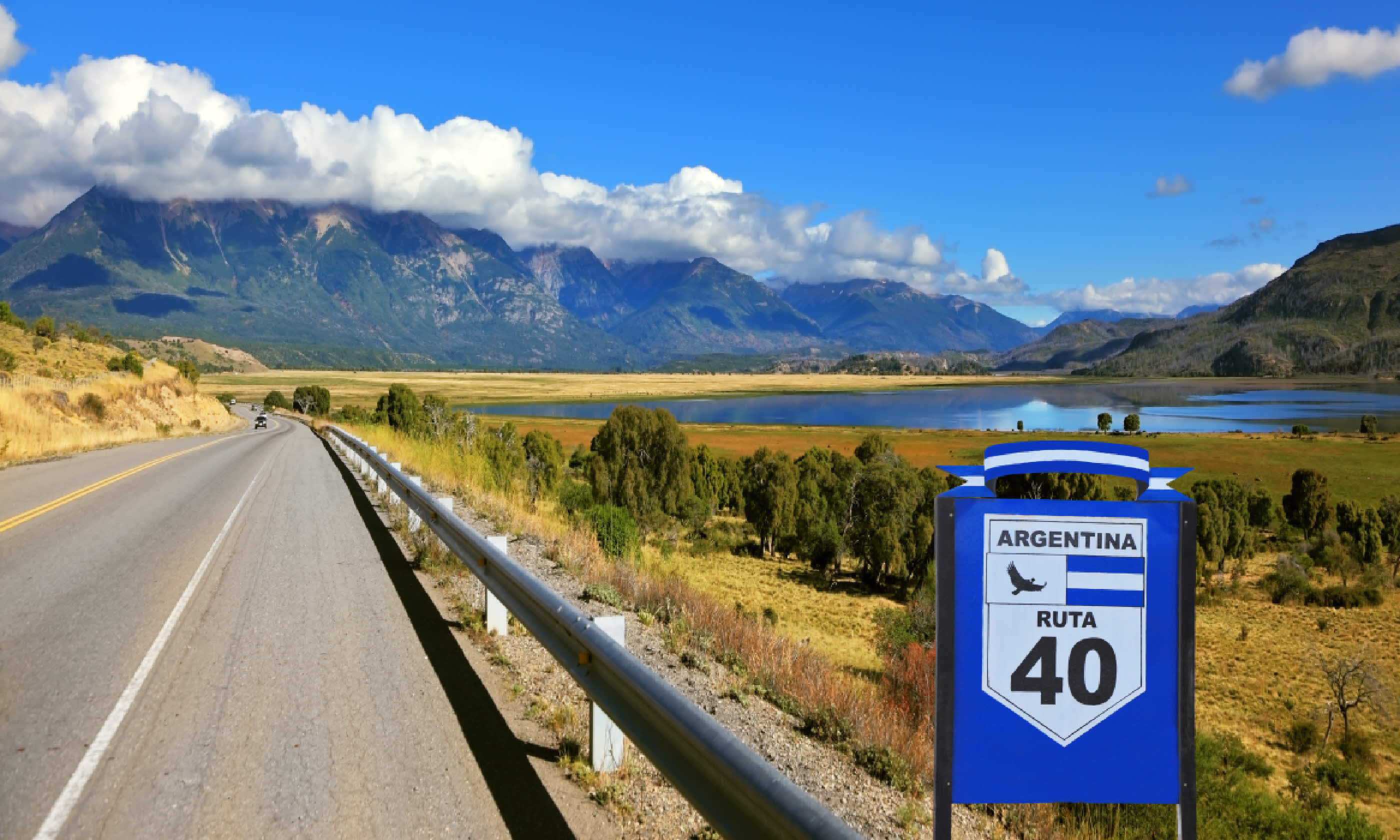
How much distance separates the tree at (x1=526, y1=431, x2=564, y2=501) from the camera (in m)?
48.3

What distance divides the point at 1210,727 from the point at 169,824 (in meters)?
27.0

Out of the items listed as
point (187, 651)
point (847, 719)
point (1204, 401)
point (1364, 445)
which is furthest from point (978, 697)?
point (1204, 401)

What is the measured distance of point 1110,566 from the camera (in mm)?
2736

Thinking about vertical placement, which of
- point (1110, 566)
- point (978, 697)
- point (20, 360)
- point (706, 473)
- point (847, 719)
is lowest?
point (706, 473)

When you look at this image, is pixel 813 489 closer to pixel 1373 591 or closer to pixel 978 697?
pixel 1373 591

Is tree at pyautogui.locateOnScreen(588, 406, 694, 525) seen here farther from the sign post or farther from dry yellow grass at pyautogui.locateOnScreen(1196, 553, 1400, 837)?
the sign post

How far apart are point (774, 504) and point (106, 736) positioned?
48595 mm

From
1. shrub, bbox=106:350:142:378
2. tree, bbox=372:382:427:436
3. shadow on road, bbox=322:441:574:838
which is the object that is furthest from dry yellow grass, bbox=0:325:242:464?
shadow on road, bbox=322:441:574:838

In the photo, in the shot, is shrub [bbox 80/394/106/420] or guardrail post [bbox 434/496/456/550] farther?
shrub [bbox 80/394/106/420]

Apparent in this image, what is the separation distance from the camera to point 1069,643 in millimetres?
2756

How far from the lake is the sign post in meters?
109

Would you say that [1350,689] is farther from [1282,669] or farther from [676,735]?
[676,735]

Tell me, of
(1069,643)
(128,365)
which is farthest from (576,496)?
(1069,643)

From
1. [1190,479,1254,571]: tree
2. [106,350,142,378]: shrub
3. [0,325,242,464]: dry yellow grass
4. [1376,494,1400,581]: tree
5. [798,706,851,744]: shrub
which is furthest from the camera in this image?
[1376,494,1400,581]: tree
